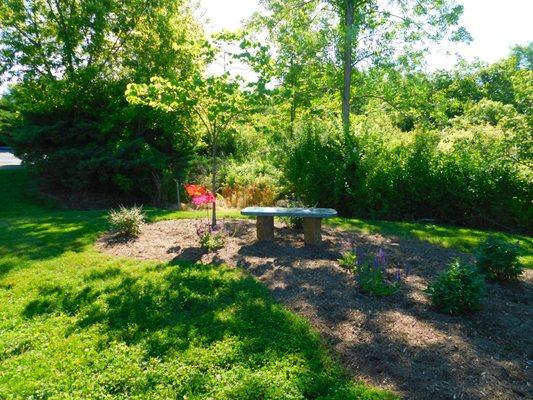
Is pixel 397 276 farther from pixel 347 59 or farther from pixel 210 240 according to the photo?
pixel 347 59

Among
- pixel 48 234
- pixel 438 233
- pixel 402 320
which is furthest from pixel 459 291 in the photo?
pixel 48 234

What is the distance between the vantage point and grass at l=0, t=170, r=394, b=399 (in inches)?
118

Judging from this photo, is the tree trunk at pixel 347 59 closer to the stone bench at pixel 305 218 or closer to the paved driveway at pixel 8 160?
the stone bench at pixel 305 218

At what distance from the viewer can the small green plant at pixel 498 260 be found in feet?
15.7

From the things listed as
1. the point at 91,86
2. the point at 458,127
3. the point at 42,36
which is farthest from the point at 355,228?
the point at 458,127

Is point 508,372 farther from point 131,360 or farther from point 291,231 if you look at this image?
point 291,231

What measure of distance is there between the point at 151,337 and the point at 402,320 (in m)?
2.40

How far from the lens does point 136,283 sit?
4.83 m

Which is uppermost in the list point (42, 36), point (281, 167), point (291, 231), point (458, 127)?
point (42, 36)

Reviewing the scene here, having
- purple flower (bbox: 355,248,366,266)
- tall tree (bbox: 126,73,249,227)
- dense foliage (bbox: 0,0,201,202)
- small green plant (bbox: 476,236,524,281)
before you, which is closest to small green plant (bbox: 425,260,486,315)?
small green plant (bbox: 476,236,524,281)

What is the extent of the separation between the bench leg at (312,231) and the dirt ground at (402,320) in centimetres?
14

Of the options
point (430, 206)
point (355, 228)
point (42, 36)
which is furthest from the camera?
point (42, 36)

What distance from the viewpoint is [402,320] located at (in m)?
3.86

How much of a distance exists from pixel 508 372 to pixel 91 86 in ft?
42.3
